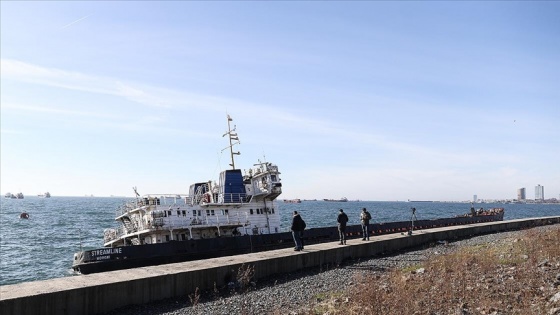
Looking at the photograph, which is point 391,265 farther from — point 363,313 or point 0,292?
point 0,292

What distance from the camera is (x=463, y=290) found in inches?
397

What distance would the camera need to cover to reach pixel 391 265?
1666 centimetres

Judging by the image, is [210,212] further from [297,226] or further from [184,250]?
[297,226]

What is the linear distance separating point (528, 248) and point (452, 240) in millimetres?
11570

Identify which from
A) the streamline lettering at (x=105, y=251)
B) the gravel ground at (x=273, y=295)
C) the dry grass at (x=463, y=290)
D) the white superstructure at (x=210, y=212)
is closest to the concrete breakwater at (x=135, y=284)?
the gravel ground at (x=273, y=295)

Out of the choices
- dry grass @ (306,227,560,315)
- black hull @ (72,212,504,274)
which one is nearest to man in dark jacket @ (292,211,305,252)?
dry grass @ (306,227,560,315)

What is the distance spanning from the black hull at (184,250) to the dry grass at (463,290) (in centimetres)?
A: 1261

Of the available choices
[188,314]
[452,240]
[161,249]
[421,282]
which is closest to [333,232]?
[452,240]

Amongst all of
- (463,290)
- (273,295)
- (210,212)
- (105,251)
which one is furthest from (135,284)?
(210,212)

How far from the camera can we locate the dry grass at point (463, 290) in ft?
28.7

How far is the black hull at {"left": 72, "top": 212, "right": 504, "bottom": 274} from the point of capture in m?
20.6

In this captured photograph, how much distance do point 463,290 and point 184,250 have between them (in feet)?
52.8

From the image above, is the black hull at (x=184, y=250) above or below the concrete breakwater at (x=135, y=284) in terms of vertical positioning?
below

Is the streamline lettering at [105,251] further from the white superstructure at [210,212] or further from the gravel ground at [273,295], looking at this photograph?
the gravel ground at [273,295]
